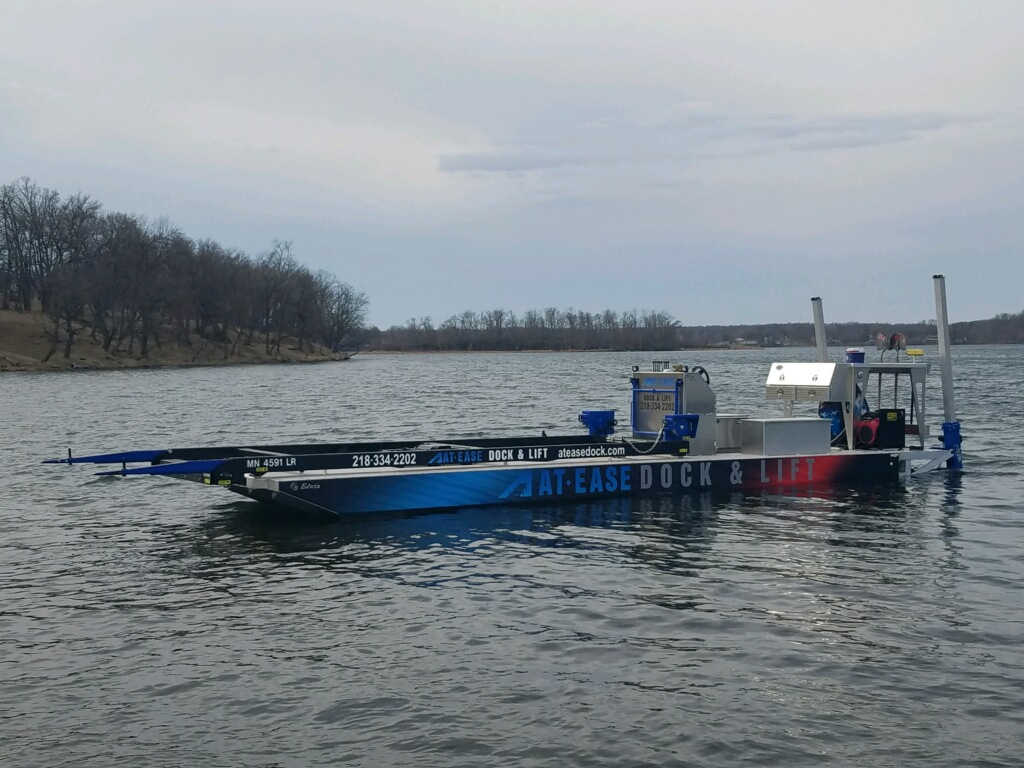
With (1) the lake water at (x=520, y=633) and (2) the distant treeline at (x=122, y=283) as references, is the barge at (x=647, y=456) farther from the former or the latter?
(2) the distant treeline at (x=122, y=283)

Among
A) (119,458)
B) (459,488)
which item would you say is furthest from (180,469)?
(459,488)

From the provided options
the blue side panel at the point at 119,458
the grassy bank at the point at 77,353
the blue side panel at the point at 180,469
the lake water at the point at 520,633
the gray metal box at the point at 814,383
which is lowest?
the lake water at the point at 520,633

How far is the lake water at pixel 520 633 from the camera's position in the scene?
912 cm

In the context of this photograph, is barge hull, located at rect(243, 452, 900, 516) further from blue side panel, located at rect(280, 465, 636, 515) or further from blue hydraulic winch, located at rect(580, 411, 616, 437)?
blue hydraulic winch, located at rect(580, 411, 616, 437)

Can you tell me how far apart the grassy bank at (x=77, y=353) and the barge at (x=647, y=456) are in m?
81.5

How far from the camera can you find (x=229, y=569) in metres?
15.2

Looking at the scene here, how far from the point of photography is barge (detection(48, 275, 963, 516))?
60.3 ft

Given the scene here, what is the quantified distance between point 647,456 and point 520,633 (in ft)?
33.7

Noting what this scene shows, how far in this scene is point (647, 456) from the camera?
21.9 meters

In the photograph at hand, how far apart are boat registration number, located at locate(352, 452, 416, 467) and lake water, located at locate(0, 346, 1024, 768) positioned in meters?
1.57

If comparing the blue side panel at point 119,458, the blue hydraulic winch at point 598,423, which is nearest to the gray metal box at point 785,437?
the blue hydraulic winch at point 598,423

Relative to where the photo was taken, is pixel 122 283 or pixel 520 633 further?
pixel 122 283

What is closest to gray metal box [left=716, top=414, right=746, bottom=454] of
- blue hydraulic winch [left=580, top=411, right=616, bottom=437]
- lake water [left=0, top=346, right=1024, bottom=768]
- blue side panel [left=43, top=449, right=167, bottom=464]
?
lake water [left=0, top=346, right=1024, bottom=768]

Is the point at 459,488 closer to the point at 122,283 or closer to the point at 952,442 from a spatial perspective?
the point at 952,442
